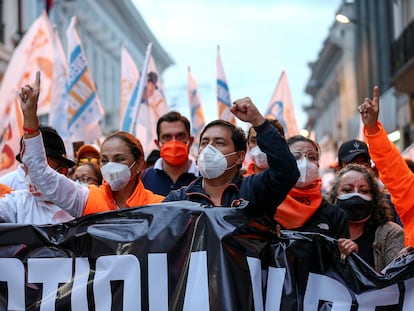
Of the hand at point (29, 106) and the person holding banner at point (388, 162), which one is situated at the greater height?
the hand at point (29, 106)

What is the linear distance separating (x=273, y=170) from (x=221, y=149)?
0.53 m

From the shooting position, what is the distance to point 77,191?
4.27 m

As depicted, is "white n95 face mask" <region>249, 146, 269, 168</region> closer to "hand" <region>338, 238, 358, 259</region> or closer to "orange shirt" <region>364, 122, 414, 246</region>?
"orange shirt" <region>364, 122, 414, 246</region>

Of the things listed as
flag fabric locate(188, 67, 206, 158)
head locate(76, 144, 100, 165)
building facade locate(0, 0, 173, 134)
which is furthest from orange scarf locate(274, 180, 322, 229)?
building facade locate(0, 0, 173, 134)

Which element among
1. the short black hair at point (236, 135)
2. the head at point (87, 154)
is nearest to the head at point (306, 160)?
the short black hair at point (236, 135)

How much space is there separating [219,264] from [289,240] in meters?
0.37

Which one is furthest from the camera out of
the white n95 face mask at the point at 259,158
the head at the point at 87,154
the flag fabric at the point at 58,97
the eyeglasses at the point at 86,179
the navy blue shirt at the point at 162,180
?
the flag fabric at the point at 58,97

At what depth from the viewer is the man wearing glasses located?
588 cm

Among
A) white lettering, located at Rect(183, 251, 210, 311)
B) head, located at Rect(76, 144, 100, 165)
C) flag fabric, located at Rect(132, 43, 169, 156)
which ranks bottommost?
white lettering, located at Rect(183, 251, 210, 311)

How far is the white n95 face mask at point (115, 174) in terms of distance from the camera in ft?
14.5

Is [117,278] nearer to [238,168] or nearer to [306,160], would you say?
[238,168]

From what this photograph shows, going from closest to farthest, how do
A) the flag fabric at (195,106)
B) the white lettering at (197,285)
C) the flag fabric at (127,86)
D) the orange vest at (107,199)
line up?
the white lettering at (197,285) → the orange vest at (107,199) → the flag fabric at (127,86) → the flag fabric at (195,106)

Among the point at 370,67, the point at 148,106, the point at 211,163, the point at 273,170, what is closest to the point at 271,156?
the point at 273,170

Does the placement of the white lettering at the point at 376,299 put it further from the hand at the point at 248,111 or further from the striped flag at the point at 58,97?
the striped flag at the point at 58,97
